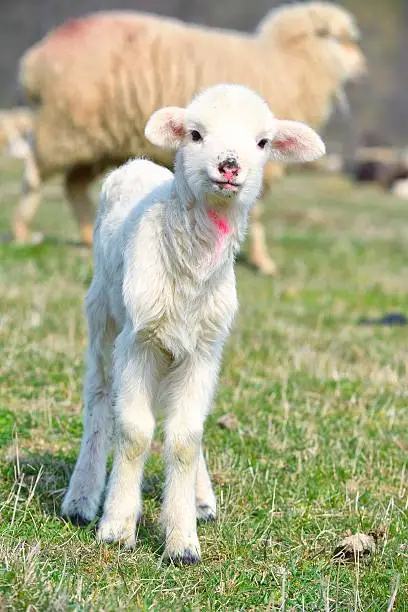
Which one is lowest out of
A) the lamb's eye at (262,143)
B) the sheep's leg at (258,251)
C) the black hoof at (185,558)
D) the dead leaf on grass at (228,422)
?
the sheep's leg at (258,251)

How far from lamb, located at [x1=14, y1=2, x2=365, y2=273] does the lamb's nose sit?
6277 millimetres

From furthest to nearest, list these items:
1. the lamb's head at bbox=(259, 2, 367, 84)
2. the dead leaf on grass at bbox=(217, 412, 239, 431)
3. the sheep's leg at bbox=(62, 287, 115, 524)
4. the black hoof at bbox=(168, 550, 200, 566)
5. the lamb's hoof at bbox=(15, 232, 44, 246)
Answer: the lamb's head at bbox=(259, 2, 367, 84) → the lamb's hoof at bbox=(15, 232, 44, 246) → the dead leaf on grass at bbox=(217, 412, 239, 431) → the sheep's leg at bbox=(62, 287, 115, 524) → the black hoof at bbox=(168, 550, 200, 566)

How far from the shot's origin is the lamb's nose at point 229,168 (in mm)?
3400

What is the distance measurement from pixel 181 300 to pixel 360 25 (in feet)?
117

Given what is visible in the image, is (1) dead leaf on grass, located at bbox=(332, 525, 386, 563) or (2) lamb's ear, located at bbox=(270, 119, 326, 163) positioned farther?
(2) lamb's ear, located at bbox=(270, 119, 326, 163)

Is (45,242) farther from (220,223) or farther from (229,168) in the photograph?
(229,168)

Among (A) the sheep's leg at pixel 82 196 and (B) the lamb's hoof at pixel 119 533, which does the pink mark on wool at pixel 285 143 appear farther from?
(A) the sheep's leg at pixel 82 196

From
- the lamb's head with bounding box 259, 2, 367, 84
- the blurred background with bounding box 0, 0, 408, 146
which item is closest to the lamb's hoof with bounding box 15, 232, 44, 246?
the lamb's head with bounding box 259, 2, 367, 84

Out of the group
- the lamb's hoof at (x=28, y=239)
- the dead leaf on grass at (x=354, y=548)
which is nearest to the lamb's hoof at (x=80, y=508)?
the dead leaf on grass at (x=354, y=548)

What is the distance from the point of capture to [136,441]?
3627 millimetres

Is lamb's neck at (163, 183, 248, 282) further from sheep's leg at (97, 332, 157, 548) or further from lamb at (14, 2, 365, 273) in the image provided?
lamb at (14, 2, 365, 273)

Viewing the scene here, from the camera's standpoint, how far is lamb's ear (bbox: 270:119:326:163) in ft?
12.5

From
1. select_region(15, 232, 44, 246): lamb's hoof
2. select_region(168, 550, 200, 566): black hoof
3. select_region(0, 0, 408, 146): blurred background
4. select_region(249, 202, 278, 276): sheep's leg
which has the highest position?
select_region(168, 550, 200, 566): black hoof

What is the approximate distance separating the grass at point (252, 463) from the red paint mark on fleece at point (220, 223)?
3.52 feet
